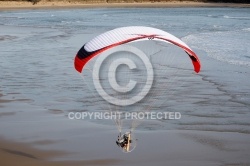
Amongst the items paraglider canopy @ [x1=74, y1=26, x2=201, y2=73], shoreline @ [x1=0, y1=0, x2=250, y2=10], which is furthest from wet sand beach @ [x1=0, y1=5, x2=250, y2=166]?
shoreline @ [x1=0, y1=0, x2=250, y2=10]

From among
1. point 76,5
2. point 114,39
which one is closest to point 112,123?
point 114,39

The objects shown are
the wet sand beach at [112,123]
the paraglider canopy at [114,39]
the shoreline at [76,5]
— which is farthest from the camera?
the shoreline at [76,5]

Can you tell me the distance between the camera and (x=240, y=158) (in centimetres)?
863

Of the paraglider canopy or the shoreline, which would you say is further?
the shoreline

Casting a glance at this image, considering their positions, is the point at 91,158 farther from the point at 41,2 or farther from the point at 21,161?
the point at 41,2

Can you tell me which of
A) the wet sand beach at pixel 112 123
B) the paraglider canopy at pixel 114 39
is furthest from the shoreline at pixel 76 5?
the paraglider canopy at pixel 114 39

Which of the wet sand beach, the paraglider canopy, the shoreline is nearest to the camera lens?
the wet sand beach

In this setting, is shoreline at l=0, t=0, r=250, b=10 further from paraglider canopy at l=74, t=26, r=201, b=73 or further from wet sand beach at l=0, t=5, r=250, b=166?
paraglider canopy at l=74, t=26, r=201, b=73

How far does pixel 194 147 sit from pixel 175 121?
179 cm

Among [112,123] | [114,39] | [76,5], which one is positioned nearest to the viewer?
[114,39]

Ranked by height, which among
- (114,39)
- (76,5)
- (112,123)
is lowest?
(112,123)

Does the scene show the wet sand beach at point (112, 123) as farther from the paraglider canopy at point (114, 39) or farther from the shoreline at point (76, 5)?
the shoreline at point (76, 5)

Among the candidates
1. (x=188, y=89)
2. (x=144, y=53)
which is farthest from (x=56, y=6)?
(x=188, y=89)

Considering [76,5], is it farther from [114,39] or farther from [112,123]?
[114,39]
